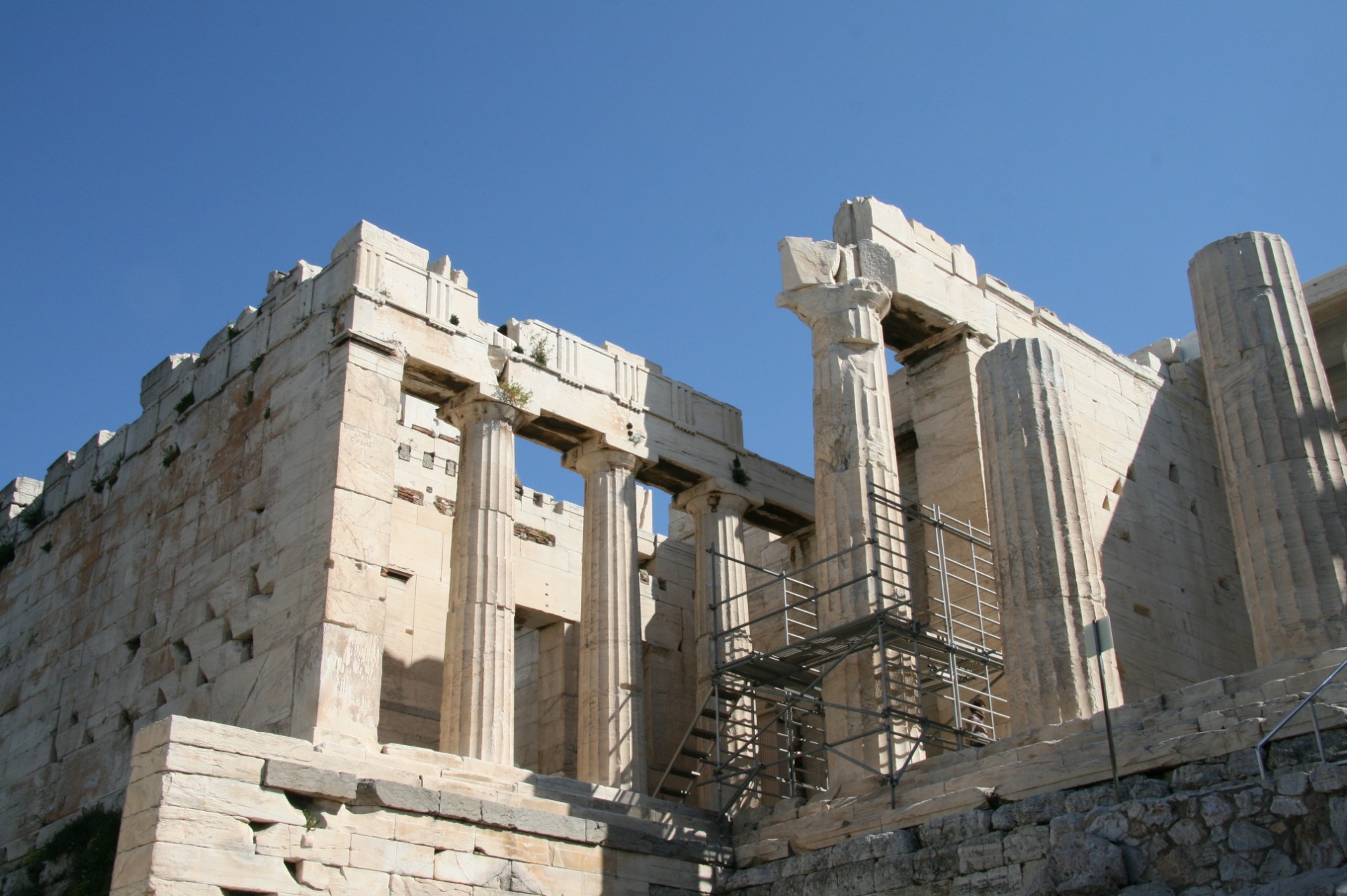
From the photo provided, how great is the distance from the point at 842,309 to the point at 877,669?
4.82 m

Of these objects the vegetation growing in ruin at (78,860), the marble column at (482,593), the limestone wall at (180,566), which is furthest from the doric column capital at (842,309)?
the vegetation growing in ruin at (78,860)

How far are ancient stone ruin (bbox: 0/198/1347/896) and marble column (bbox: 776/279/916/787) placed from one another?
0.18 ft

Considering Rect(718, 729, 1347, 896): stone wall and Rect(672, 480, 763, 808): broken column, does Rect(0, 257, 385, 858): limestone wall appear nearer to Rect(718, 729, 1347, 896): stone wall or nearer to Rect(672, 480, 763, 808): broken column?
Rect(672, 480, 763, 808): broken column

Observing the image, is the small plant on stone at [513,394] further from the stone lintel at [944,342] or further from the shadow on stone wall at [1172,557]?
the shadow on stone wall at [1172,557]

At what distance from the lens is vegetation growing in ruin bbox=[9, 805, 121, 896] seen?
1703cm

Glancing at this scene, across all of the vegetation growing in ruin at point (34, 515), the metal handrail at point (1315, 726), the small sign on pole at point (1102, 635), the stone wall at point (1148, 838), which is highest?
the vegetation growing in ruin at point (34, 515)

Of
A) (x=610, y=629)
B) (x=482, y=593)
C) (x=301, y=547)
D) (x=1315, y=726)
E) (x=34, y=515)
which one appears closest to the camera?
(x=1315, y=726)

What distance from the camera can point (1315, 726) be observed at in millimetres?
11516

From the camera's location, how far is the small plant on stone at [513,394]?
773 inches

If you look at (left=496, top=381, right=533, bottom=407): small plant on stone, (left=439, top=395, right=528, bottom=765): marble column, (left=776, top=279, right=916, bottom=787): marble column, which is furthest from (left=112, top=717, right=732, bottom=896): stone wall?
(left=496, top=381, right=533, bottom=407): small plant on stone

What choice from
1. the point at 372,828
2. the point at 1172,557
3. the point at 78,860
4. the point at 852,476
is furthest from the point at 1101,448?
the point at 78,860

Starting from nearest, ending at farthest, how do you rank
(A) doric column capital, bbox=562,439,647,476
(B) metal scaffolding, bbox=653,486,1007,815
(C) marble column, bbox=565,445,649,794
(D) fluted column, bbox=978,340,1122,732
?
(D) fluted column, bbox=978,340,1122,732, (B) metal scaffolding, bbox=653,486,1007,815, (C) marble column, bbox=565,445,649,794, (A) doric column capital, bbox=562,439,647,476

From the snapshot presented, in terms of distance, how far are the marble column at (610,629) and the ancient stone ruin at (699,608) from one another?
0.06m

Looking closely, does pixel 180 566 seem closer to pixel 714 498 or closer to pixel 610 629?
pixel 610 629
